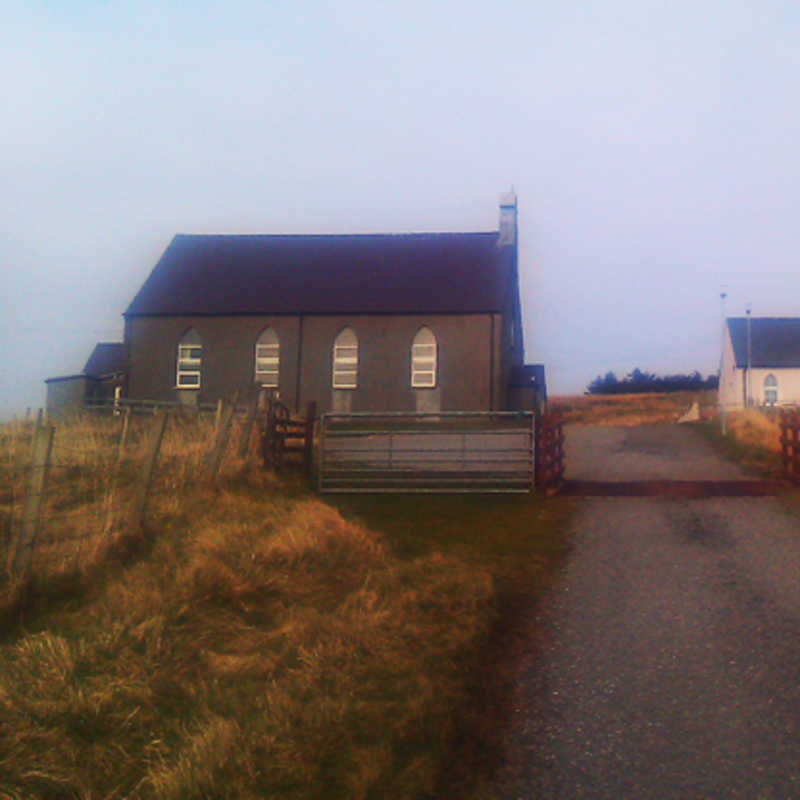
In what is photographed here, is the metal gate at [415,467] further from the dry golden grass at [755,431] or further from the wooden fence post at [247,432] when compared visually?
the dry golden grass at [755,431]

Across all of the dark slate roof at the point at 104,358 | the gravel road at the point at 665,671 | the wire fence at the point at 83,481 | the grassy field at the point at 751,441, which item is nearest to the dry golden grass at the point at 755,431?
the grassy field at the point at 751,441

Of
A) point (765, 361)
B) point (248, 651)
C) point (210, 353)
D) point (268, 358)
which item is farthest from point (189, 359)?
point (765, 361)

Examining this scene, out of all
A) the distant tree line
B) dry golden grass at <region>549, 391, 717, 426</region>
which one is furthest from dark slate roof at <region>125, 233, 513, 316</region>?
the distant tree line

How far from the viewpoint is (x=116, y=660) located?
6.38 meters

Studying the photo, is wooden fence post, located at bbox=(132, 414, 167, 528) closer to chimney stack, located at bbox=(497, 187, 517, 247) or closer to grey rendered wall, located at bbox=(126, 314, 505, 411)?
grey rendered wall, located at bbox=(126, 314, 505, 411)

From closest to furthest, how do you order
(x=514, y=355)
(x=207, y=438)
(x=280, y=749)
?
(x=280, y=749)
(x=207, y=438)
(x=514, y=355)

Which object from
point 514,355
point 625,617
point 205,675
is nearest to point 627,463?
point 625,617

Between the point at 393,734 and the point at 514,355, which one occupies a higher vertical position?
the point at 514,355

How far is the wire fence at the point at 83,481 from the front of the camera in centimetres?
823

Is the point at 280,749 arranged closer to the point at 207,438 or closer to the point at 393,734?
the point at 393,734

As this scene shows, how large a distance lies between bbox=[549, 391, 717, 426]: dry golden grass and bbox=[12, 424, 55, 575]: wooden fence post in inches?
1374

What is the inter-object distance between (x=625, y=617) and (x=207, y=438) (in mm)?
9179

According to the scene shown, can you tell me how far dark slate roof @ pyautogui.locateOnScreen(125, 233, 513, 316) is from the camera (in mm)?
37375

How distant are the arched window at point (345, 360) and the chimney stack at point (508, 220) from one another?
8893 millimetres
